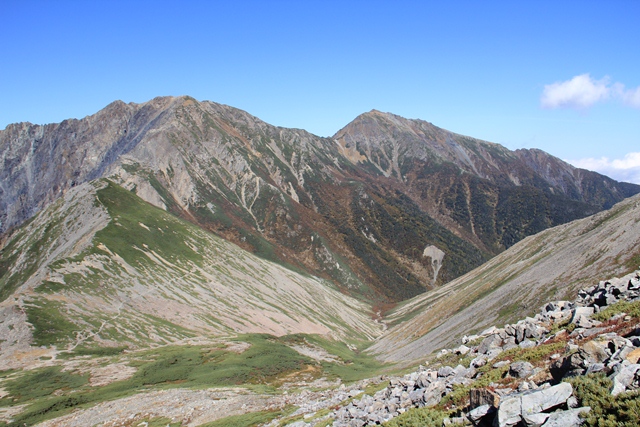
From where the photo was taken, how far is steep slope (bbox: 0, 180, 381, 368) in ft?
290

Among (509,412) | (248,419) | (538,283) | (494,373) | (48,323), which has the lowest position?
(248,419)

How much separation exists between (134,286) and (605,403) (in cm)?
11506

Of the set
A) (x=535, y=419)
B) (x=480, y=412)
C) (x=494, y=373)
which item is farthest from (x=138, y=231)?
(x=535, y=419)

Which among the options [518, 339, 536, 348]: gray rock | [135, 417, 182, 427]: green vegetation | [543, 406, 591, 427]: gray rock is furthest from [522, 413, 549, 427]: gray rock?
[135, 417, 182, 427]: green vegetation

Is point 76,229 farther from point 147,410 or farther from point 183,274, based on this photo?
point 147,410

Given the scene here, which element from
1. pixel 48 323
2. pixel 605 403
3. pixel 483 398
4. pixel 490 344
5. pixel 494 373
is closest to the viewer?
pixel 605 403

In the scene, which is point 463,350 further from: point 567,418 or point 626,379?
point 567,418

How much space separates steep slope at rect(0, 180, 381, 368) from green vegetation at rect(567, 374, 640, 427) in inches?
3504

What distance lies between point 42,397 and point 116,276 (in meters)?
56.5

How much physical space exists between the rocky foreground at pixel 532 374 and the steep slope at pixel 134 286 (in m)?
69.4

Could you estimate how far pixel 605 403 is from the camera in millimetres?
14211

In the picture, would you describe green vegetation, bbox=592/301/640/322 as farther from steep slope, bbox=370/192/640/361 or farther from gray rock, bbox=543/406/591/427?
steep slope, bbox=370/192/640/361

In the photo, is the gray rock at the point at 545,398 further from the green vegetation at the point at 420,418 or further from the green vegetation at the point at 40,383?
the green vegetation at the point at 40,383

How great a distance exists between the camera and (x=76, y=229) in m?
146
